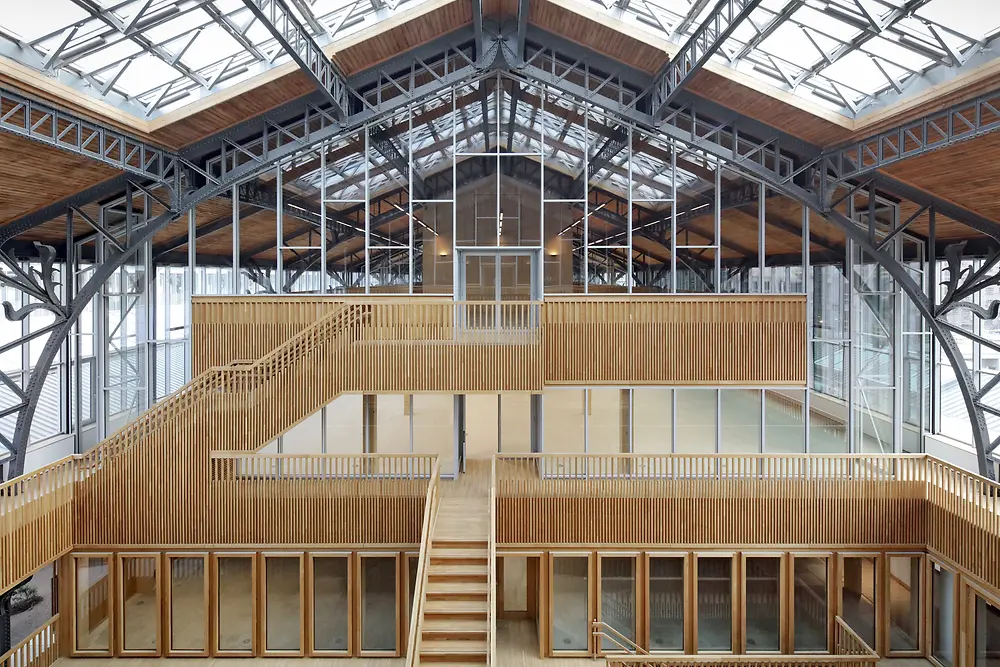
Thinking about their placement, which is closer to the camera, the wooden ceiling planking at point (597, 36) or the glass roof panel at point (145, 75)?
the glass roof panel at point (145, 75)

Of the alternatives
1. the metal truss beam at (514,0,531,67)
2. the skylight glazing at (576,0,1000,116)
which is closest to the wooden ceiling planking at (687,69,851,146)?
the skylight glazing at (576,0,1000,116)

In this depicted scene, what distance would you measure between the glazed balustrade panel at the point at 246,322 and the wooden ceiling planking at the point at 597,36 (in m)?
7.33

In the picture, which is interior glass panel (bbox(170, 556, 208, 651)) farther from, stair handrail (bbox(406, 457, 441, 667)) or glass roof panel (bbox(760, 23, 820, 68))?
glass roof panel (bbox(760, 23, 820, 68))

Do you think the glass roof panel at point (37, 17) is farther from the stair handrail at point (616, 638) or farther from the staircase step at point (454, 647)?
the stair handrail at point (616, 638)

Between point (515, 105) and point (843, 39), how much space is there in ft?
22.3

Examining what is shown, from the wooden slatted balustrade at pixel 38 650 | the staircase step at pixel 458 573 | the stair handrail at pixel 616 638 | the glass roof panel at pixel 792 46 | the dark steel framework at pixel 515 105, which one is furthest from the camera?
the dark steel framework at pixel 515 105

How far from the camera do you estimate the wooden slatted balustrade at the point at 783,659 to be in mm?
11734

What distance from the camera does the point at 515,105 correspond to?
1516cm

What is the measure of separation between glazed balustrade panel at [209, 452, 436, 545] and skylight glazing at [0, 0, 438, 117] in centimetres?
712

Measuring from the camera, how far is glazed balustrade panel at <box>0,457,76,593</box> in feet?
35.3

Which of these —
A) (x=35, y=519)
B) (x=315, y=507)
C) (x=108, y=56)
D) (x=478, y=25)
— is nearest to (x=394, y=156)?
(x=478, y=25)

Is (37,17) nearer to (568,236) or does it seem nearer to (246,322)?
(246,322)

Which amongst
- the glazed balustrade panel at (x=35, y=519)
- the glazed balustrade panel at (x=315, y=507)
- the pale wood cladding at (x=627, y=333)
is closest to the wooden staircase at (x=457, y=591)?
the glazed balustrade panel at (x=315, y=507)

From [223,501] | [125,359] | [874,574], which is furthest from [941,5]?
[125,359]
